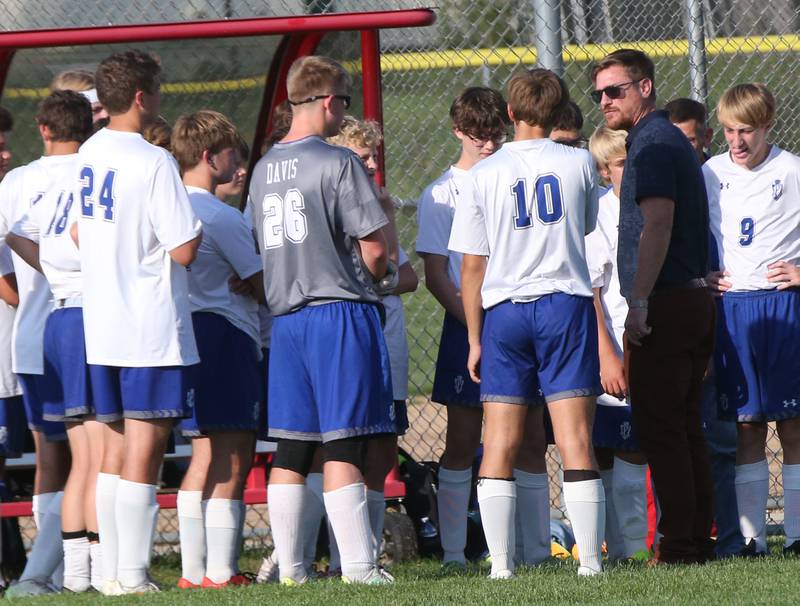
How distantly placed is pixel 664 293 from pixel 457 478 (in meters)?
1.24

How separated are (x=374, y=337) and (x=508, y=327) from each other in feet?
1.53

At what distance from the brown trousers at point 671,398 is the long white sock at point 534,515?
554 millimetres

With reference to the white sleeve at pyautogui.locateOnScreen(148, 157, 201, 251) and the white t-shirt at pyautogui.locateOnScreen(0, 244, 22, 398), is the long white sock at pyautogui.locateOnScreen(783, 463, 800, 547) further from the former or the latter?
the white t-shirt at pyautogui.locateOnScreen(0, 244, 22, 398)

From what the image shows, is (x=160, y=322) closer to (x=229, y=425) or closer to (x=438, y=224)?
(x=229, y=425)

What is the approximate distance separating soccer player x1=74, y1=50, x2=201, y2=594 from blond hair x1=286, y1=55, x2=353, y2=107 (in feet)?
1.70

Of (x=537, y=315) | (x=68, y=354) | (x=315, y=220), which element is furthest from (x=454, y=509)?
(x=68, y=354)

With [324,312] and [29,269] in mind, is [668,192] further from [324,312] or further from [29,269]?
[29,269]

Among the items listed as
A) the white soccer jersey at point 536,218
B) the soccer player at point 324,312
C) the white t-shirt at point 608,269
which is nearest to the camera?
the soccer player at point 324,312

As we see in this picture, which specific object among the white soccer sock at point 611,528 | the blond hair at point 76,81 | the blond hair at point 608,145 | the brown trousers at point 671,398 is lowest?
the white soccer sock at point 611,528

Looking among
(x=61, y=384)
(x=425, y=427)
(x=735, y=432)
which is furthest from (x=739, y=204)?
(x=425, y=427)

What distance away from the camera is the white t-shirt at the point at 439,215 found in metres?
5.38

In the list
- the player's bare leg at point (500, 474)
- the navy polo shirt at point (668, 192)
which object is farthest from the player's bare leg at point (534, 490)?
the navy polo shirt at point (668, 192)

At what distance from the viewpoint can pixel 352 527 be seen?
14.7ft

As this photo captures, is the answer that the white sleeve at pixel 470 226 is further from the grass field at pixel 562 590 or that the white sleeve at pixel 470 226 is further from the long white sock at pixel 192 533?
the long white sock at pixel 192 533
